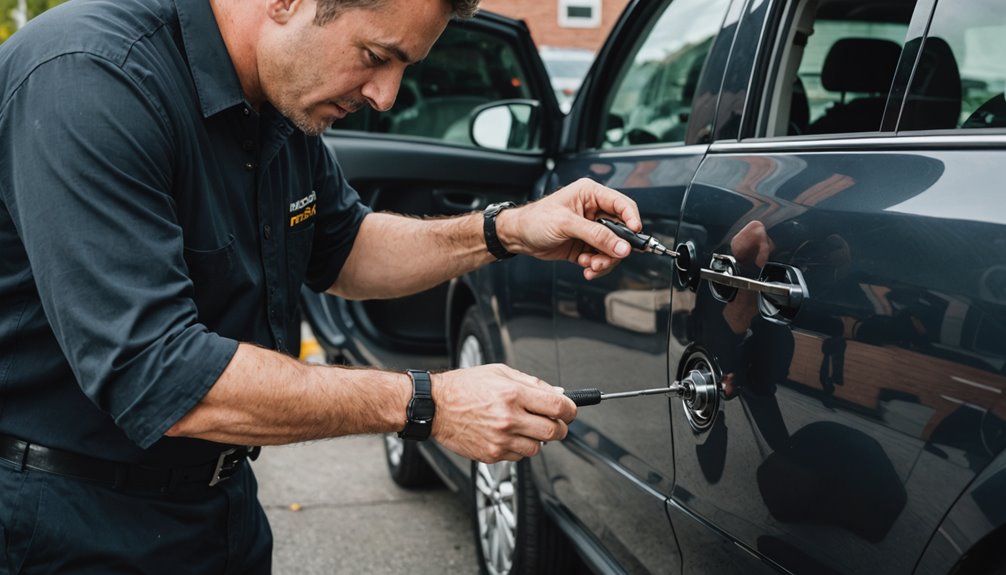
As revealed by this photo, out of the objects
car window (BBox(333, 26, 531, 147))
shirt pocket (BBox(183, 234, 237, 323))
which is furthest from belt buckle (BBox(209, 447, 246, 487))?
car window (BBox(333, 26, 531, 147))

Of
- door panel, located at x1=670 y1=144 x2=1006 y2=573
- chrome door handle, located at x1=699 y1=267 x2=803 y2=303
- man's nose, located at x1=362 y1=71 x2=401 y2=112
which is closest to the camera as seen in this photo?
door panel, located at x1=670 y1=144 x2=1006 y2=573

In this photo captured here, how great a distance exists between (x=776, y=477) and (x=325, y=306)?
3.08 m

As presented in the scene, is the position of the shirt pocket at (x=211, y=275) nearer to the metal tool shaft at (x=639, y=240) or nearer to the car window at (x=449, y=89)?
the metal tool shaft at (x=639, y=240)

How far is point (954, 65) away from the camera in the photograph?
224cm

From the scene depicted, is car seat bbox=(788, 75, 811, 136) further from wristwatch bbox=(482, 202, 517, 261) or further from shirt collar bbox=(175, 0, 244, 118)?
shirt collar bbox=(175, 0, 244, 118)

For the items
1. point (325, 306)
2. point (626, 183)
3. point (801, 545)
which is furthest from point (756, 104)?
point (325, 306)

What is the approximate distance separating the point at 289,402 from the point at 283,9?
2.11ft

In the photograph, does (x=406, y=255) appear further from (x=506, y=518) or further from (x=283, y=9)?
(x=506, y=518)

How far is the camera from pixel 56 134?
146cm

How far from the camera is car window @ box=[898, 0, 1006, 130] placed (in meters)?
1.69

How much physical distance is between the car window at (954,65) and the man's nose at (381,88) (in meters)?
0.84

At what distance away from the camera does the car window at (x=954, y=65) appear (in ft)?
5.55

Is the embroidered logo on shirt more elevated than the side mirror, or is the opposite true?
the embroidered logo on shirt

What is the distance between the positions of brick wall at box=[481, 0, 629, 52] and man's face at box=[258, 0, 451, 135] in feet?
58.8
